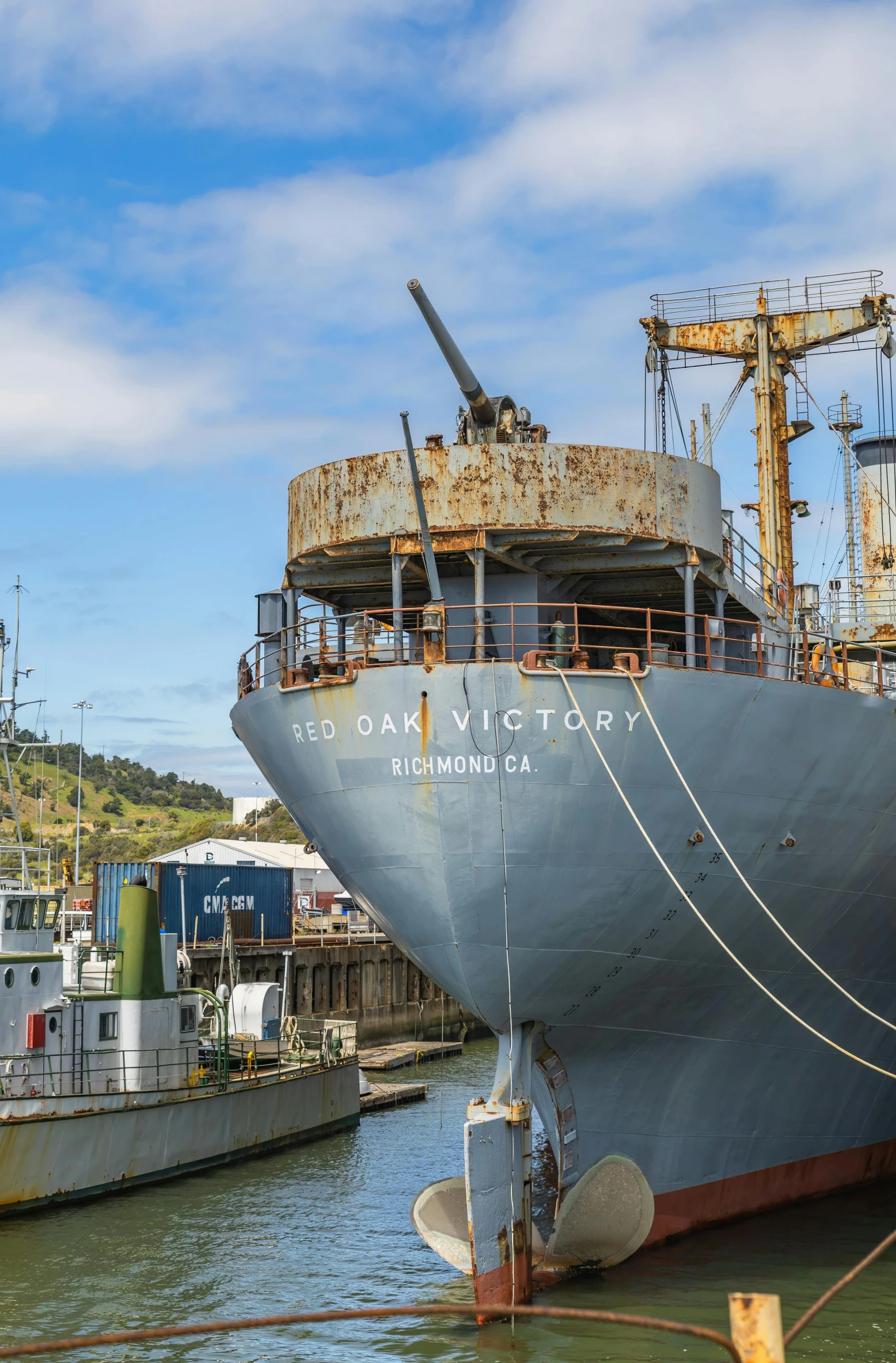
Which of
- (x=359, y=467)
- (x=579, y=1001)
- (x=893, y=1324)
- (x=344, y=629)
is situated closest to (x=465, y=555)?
(x=359, y=467)

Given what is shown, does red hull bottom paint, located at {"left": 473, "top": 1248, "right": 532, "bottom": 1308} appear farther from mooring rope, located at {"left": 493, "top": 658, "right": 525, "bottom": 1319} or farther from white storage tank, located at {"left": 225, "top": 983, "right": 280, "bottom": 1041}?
white storage tank, located at {"left": 225, "top": 983, "right": 280, "bottom": 1041}

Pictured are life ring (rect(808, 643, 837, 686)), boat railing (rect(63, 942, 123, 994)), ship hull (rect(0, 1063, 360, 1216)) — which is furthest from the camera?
boat railing (rect(63, 942, 123, 994))

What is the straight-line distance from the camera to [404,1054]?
38094 mm

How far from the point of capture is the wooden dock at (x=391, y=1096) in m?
29.4

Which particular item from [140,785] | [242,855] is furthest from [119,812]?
[242,855]

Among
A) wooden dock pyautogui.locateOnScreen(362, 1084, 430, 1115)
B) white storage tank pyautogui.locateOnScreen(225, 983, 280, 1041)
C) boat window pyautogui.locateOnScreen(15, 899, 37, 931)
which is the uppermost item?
boat window pyautogui.locateOnScreen(15, 899, 37, 931)

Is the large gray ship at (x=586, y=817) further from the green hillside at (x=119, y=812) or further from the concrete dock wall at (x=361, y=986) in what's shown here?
the green hillside at (x=119, y=812)

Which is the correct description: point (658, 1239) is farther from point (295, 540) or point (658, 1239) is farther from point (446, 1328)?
point (295, 540)

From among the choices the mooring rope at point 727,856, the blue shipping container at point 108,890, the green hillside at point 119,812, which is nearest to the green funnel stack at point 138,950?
the mooring rope at point 727,856

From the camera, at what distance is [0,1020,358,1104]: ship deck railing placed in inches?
800

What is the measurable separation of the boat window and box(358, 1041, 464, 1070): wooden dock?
16603mm

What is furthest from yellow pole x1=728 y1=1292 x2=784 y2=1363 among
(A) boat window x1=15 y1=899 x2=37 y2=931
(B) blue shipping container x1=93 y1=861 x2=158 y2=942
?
(B) blue shipping container x1=93 y1=861 x2=158 y2=942

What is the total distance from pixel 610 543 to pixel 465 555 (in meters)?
1.67

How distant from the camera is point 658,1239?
1460 cm
